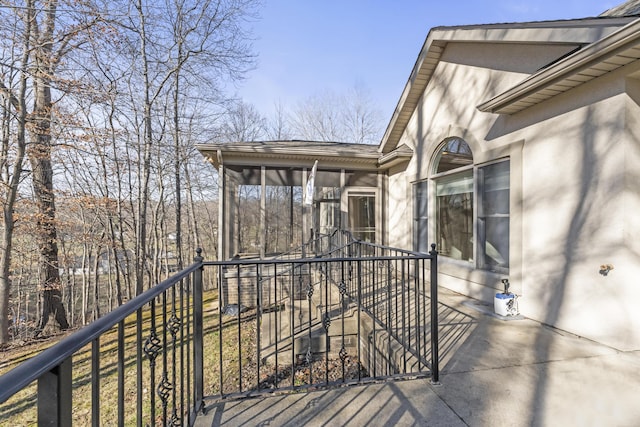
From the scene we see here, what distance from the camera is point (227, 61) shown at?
34.3 feet

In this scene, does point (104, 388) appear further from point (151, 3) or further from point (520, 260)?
point (151, 3)

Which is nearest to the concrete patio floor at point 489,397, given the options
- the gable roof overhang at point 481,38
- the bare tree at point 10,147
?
the gable roof overhang at point 481,38

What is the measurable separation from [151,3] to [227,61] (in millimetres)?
2628

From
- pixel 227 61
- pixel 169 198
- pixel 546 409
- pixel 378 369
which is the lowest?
pixel 378 369

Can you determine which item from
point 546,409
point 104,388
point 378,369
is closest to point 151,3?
point 104,388

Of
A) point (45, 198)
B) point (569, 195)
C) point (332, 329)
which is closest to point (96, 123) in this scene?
point (45, 198)

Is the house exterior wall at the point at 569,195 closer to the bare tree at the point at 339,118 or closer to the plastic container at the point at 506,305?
the plastic container at the point at 506,305

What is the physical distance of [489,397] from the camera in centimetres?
221

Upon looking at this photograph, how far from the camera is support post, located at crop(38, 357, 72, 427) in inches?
30.5

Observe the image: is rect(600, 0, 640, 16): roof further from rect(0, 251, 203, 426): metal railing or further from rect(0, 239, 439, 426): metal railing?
rect(0, 251, 203, 426): metal railing

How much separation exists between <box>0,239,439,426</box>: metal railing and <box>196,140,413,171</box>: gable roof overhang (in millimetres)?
2367

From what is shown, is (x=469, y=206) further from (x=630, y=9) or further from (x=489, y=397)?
(x=489, y=397)

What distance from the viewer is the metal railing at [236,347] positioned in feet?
3.34

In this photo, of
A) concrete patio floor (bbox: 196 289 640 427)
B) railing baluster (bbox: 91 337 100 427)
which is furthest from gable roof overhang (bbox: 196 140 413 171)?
railing baluster (bbox: 91 337 100 427)
